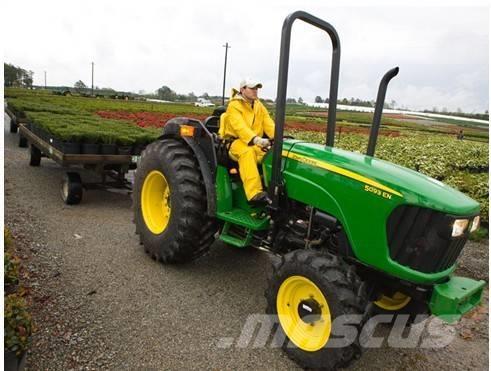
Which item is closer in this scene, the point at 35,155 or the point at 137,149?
the point at 137,149

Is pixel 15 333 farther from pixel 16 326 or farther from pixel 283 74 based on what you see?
pixel 283 74

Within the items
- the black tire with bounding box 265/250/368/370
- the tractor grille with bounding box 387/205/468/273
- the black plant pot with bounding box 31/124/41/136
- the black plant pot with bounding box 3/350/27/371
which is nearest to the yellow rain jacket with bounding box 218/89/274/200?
the black tire with bounding box 265/250/368/370

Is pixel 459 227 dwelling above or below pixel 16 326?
above

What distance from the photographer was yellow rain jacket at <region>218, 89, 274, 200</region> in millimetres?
3875

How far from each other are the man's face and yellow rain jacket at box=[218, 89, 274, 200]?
0.15 feet

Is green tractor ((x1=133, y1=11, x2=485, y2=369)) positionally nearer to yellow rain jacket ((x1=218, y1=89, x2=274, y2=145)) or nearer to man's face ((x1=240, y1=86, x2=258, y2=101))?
yellow rain jacket ((x1=218, y1=89, x2=274, y2=145))

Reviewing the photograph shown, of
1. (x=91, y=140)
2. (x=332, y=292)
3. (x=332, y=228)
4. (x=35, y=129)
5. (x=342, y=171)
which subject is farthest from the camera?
(x=35, y=129)

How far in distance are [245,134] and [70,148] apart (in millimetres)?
3899

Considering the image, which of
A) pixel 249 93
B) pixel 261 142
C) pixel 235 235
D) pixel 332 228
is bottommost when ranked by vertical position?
pixel 235 235

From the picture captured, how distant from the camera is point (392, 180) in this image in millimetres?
3057

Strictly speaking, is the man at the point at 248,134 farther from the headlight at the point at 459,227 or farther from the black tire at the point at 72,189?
the black tire at the point at 72,189

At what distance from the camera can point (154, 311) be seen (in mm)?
3820

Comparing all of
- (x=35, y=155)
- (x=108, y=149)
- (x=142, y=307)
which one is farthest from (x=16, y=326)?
(x=35, y=155)

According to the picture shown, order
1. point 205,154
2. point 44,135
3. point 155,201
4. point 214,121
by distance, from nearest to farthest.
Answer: point 205,154 < point 214,121 < point 155,201 < point 44,135
